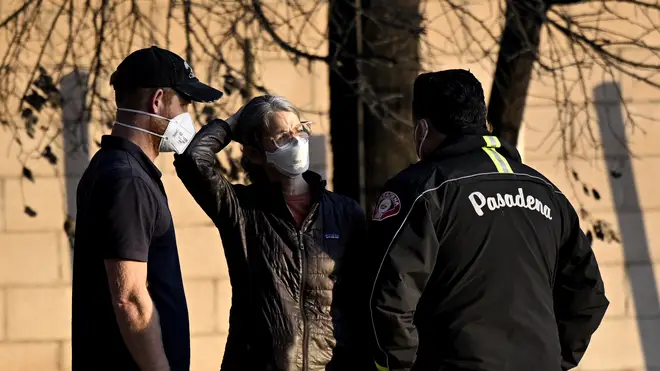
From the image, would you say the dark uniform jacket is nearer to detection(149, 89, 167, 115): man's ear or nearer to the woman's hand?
the woman's hand

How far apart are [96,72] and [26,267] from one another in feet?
6.14

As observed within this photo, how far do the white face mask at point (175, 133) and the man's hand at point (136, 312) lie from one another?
0.46 metres

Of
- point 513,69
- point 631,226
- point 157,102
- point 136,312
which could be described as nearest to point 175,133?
point 157,102

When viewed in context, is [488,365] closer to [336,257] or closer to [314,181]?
[336,257]

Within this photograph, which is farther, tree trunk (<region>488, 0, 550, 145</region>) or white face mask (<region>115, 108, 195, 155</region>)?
tree trunk (<region>488, 0, 550, 145</region>)

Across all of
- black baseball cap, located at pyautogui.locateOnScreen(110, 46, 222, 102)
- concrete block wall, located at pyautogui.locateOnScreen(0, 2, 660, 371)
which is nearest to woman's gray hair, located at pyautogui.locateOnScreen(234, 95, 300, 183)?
black baseball cap, located at pyautogui.locateOnScreen(110, 46, 222, 102)

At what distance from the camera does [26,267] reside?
676 centimetres

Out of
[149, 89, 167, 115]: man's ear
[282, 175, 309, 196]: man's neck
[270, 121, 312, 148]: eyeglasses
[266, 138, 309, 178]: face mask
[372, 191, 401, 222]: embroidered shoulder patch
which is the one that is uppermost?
[149, 89, 167, 115]: man's ear

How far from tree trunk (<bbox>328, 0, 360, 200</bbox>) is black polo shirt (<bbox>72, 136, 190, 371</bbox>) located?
1532mm

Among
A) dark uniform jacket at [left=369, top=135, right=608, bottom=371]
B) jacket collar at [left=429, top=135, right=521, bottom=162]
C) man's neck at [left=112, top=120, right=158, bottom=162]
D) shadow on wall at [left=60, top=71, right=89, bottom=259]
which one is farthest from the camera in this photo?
shadow on wall at [left=60, top=71, right=89, bottom=259]

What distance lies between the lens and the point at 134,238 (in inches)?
122

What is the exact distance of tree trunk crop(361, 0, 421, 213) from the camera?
4.71 metres

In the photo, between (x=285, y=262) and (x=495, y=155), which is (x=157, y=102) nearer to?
(x=285, y=262)

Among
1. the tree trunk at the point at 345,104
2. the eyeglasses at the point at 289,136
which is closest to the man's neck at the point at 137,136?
the eyeglasses at the point at 289,136
